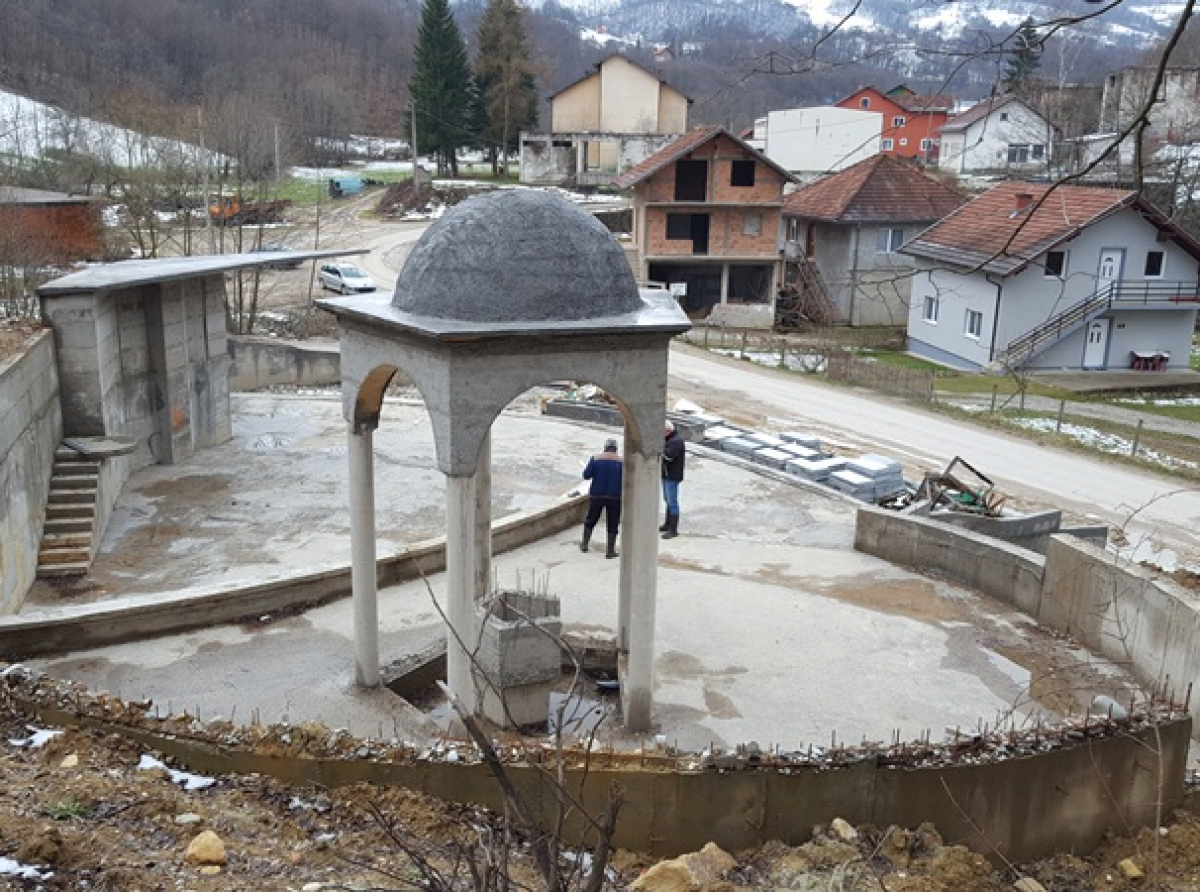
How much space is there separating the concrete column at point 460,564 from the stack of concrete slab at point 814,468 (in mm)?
11800

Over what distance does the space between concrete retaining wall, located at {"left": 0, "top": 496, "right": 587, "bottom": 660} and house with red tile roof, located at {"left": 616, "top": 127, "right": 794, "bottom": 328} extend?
113 feet

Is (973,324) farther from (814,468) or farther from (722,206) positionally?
(814,468)

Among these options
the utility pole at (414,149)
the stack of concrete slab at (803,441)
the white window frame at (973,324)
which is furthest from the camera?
the utility pole at (414,149)

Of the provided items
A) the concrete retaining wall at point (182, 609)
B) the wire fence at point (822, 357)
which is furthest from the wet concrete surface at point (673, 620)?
the wire fence at point (822, 357)

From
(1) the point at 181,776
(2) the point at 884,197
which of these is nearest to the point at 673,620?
(1) the point at 181,776

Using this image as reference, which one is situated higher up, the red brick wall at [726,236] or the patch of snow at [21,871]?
the red brick wall at [726,236]

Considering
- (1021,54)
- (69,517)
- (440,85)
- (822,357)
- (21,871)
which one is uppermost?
(440,85)

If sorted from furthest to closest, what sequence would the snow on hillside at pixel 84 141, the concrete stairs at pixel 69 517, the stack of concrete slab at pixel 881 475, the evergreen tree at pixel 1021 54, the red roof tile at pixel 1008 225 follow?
the snow on hillside at pixel 84 141 < the red roof tile at pixel 1008 225 < the stack of concrete slab at pixel 881 475 < the concrete stairs at pixel 69 517 < the evergreen tree at pixel 1021 54

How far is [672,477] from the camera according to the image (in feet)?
54.2

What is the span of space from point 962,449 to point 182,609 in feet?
64.6

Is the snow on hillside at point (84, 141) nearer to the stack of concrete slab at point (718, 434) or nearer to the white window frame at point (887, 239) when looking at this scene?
the stack of concrete slab at point (718, 434)

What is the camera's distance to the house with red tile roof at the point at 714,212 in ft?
157

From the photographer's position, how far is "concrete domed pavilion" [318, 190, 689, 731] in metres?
9.59

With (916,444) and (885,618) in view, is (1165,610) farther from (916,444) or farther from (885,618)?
Result: (916,444)
